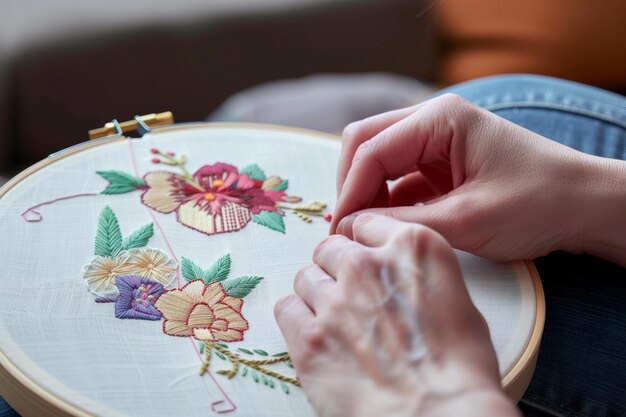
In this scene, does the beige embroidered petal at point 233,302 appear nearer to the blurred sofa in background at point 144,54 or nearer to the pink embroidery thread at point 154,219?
the pink embroidery thread at point 154,219

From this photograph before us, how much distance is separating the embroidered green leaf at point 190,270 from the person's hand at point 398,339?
0.12m

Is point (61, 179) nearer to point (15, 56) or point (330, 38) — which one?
point (15, 56)

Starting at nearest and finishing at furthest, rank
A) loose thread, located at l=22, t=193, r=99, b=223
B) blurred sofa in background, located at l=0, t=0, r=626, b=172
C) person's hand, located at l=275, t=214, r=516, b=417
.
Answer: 1. person's hand, located at l=275, t=214, r=516, b=417
2. loose thread, located at l=22, t=193, r=99, b=223
3. blurred sofa in background, located at l=0, t=0, r=626, b=172

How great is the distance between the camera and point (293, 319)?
51 cm

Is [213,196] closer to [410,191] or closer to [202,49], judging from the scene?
[410,191]

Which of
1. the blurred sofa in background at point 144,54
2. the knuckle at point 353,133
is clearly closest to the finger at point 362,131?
the knuckle at point 353,133

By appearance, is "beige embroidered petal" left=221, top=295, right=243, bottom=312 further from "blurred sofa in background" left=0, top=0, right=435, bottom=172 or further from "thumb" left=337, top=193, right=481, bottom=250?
"blurred sofa in background" left=0, top=0, right=435, bottom=172

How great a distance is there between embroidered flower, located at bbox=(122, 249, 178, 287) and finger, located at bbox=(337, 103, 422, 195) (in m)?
0.16

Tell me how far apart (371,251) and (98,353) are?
202mm

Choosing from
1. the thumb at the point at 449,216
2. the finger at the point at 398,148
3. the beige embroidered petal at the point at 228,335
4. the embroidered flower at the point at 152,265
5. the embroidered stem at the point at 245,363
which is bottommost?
the embroidered stem at the point at 245,363

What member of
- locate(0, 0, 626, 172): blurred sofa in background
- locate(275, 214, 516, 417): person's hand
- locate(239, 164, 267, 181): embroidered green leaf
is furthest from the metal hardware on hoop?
locate(0, 0, 626, 172): blurred sofa in background

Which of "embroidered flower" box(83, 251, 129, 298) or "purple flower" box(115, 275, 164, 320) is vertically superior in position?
"embroidered flower" box(83, 251, 129, 298)

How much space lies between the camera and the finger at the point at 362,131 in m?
0.64

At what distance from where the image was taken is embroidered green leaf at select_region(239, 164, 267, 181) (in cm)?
72
